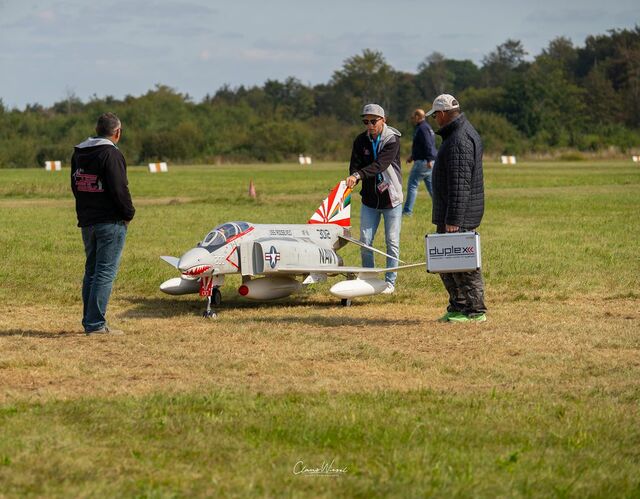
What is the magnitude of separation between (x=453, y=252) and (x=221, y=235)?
2867 mm

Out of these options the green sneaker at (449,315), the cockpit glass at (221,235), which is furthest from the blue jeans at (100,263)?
the green sneaker at (449,315)

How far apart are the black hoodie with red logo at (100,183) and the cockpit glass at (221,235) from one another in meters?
1.81

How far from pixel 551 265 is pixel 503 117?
8440 cm

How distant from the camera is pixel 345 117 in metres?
128

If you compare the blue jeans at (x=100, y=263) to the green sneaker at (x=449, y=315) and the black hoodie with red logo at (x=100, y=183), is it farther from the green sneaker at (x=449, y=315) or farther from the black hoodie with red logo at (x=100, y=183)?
the green sneaker at (x=449, y=315)

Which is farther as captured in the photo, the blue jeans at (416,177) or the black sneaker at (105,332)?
the blue jeans at (416,177)

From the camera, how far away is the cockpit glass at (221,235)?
1196 cm

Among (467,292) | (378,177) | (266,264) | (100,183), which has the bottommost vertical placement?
(467,292)

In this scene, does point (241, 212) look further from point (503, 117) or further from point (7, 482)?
point (503, 117)

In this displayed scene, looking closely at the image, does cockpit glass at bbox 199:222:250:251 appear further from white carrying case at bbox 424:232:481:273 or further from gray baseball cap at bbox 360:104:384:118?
white carrying case at bbox 424:232:481:273

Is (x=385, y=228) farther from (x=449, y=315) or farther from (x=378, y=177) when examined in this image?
(x=449, y=315)

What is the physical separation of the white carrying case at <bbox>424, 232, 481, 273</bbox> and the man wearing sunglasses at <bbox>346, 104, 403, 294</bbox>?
1.92 metres

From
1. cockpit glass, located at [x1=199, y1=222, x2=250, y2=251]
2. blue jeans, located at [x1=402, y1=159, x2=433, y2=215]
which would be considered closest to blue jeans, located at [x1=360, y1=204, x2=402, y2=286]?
cockpit glass, located at [x1=199, y1=222, x2=250, y2=251]

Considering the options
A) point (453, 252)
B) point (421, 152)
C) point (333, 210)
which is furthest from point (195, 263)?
point (421, 152)
